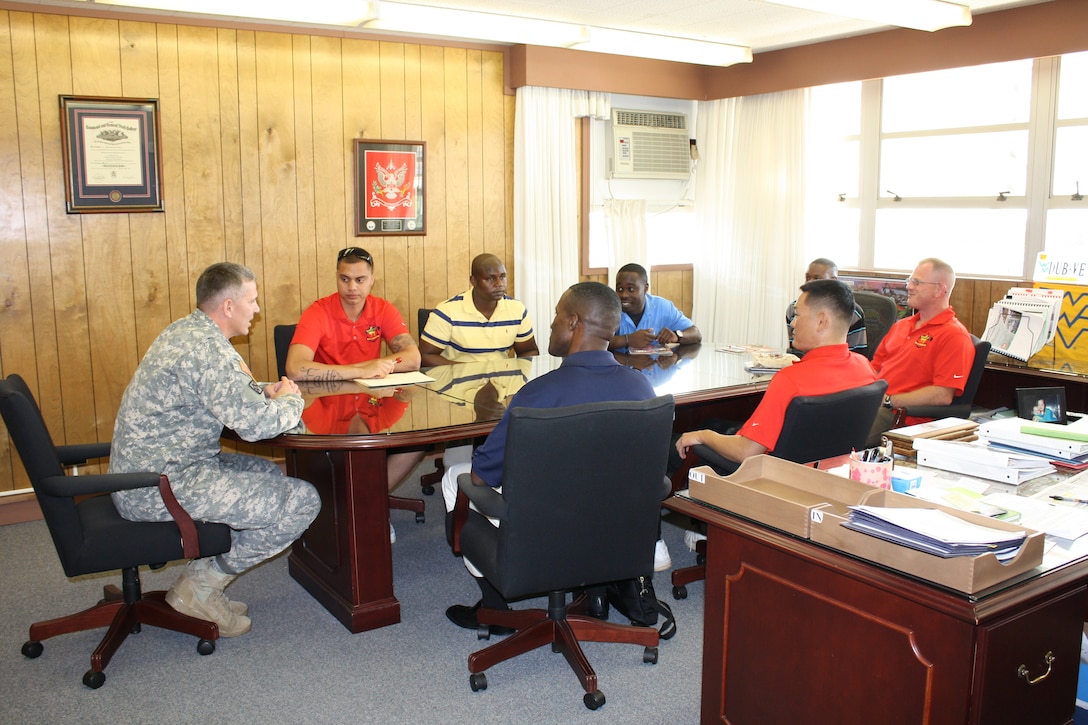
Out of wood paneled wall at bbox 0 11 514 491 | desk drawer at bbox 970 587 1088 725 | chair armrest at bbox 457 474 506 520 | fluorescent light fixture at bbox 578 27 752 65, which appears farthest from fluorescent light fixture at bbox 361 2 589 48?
desk drawer at bbox 970 587 1088 725

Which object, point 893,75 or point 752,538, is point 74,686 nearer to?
point 752,538

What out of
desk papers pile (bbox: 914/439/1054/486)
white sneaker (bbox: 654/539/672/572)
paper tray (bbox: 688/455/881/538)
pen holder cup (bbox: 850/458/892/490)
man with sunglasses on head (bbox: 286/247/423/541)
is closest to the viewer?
paper tray (bbox: 688/455/881/538)

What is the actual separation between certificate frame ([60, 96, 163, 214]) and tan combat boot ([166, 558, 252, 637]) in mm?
2186

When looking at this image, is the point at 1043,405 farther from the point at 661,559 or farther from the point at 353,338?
the point at 353,338

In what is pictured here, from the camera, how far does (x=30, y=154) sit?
4234 mm

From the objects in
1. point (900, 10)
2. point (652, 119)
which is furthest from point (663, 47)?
point (900, 10)

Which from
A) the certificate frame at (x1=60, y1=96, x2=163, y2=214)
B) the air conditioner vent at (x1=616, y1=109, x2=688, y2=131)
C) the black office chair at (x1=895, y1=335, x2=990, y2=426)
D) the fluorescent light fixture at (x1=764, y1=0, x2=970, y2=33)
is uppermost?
the fluorescent light fixture at (x1=764, y1=0, x2=970, y2=33)

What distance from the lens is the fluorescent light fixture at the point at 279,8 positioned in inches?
152

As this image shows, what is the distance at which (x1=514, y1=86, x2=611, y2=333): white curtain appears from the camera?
5.64 m

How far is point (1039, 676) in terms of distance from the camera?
6.12ft

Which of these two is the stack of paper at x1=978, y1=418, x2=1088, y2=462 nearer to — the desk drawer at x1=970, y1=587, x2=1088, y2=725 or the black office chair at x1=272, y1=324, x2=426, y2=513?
the desk drawer at x1=970, y1=587, x2=1088, y2=725

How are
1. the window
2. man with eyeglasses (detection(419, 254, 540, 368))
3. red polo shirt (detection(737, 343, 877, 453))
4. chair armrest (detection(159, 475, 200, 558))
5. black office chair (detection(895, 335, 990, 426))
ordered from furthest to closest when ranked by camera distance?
the window
man with eyeglasses (detection(419, 254, 540, 368))
black office chair (detection(895, 335, 990, 426))
red polo shirt (detection(737, 343, 877, 453))
chair armrest (detection(159, 475, 200, 558))

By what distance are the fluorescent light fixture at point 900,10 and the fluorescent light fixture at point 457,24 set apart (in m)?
1.09

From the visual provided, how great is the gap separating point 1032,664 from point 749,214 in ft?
15.7
